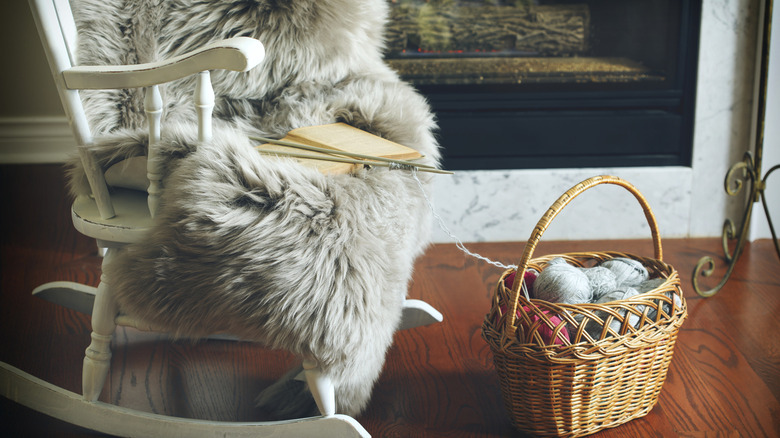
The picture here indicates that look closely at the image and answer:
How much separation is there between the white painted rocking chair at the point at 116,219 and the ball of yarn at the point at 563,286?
37 centimetres

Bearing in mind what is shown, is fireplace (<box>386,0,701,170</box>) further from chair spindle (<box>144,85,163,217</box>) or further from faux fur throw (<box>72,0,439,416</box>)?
chair spindle (<box>144,85,163,217</box>)

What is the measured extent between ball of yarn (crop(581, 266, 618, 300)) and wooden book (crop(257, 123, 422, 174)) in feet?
1.18

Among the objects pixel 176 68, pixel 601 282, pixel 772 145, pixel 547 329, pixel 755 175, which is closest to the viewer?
pixel 176 68

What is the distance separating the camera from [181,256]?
3.09 feet

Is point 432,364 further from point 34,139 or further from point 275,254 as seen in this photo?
point 34,139

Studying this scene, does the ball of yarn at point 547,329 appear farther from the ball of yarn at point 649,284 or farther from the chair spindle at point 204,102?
the chair spindle at point 204,102

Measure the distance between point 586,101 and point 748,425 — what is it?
103 centimetres

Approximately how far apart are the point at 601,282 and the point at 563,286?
10cm

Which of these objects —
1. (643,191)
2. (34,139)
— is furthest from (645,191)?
(34,139)

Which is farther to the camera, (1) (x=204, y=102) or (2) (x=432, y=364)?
(2) (x=432, y=364)

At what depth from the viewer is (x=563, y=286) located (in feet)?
3.50

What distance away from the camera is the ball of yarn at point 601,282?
3.68 ft

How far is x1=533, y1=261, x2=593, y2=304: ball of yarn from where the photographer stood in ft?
3.50

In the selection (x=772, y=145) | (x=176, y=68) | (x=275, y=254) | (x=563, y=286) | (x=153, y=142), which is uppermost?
(x=176, y=68)
